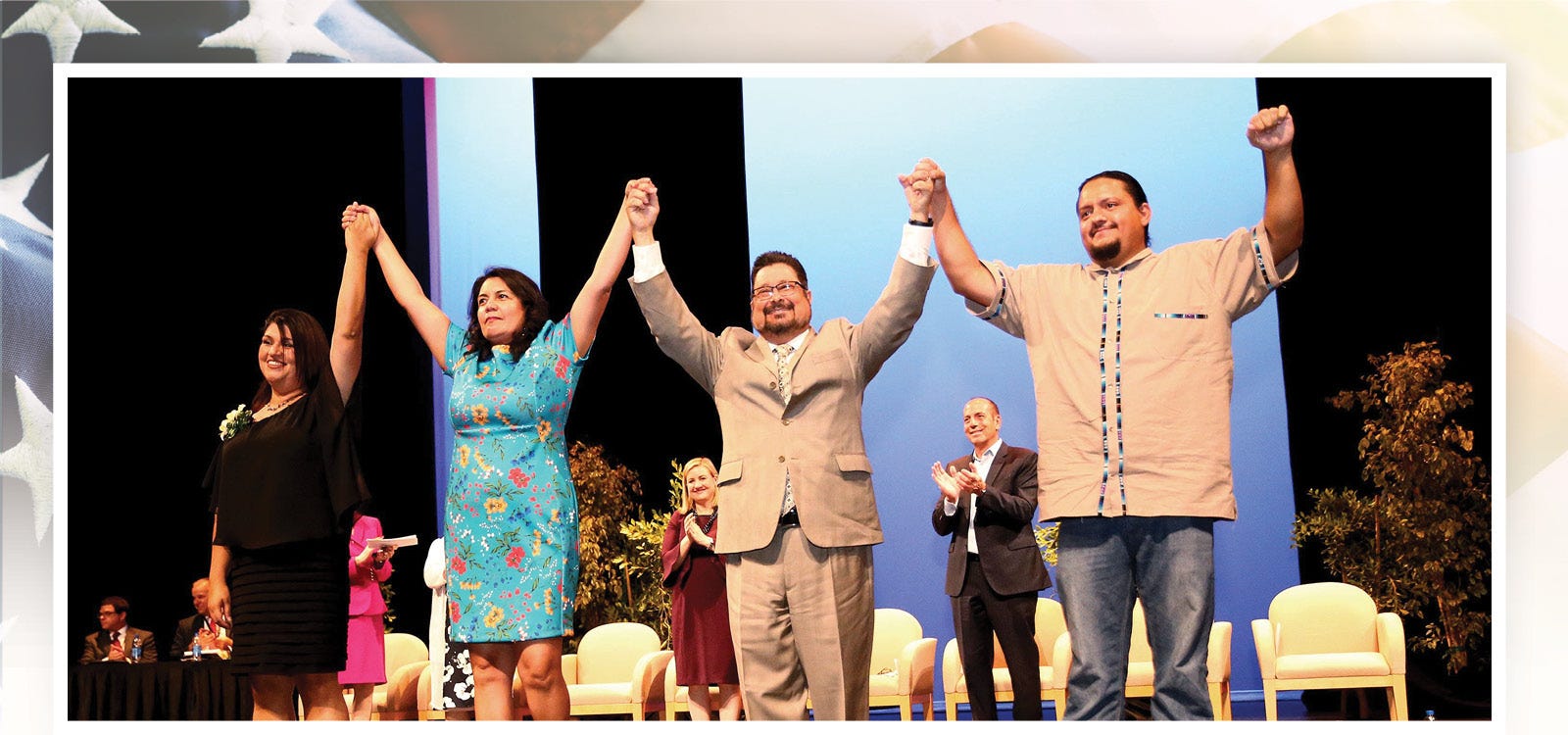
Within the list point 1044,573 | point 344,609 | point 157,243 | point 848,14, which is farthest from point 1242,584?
point 157,243

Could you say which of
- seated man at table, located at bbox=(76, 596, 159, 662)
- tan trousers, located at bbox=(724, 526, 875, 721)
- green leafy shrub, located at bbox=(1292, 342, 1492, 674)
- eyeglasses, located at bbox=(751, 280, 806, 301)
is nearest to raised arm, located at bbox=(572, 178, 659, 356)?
eyeglasses, located at bbox=(751, 280, 806, 301)

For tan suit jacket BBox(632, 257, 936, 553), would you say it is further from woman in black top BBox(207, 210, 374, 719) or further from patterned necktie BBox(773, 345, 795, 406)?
woman in black top BBox(207, 210, 374, 719)

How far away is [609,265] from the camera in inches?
168

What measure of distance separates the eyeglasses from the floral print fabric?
1.91 ft

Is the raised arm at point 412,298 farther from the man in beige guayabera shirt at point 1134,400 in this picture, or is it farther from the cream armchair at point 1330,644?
the cream armchair at point 1330,644

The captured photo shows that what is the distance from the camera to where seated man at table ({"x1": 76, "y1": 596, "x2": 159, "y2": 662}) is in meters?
5.86

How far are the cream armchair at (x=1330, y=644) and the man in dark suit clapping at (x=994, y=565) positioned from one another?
101cm

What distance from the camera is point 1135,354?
407 cm

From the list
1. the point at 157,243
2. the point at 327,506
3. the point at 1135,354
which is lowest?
the point at 327,506

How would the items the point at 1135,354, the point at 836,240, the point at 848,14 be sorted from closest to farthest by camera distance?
the point at 1135,354 → the point at 848,14 → the point at 836,240

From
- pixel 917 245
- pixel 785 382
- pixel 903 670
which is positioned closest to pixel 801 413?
pixel 785 382

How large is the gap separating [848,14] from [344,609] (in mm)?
2482

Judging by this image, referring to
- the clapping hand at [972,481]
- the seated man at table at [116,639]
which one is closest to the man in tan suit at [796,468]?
the clapping hand at [972,481]

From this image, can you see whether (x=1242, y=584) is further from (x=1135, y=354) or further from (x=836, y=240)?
(x=1135, y=354)
